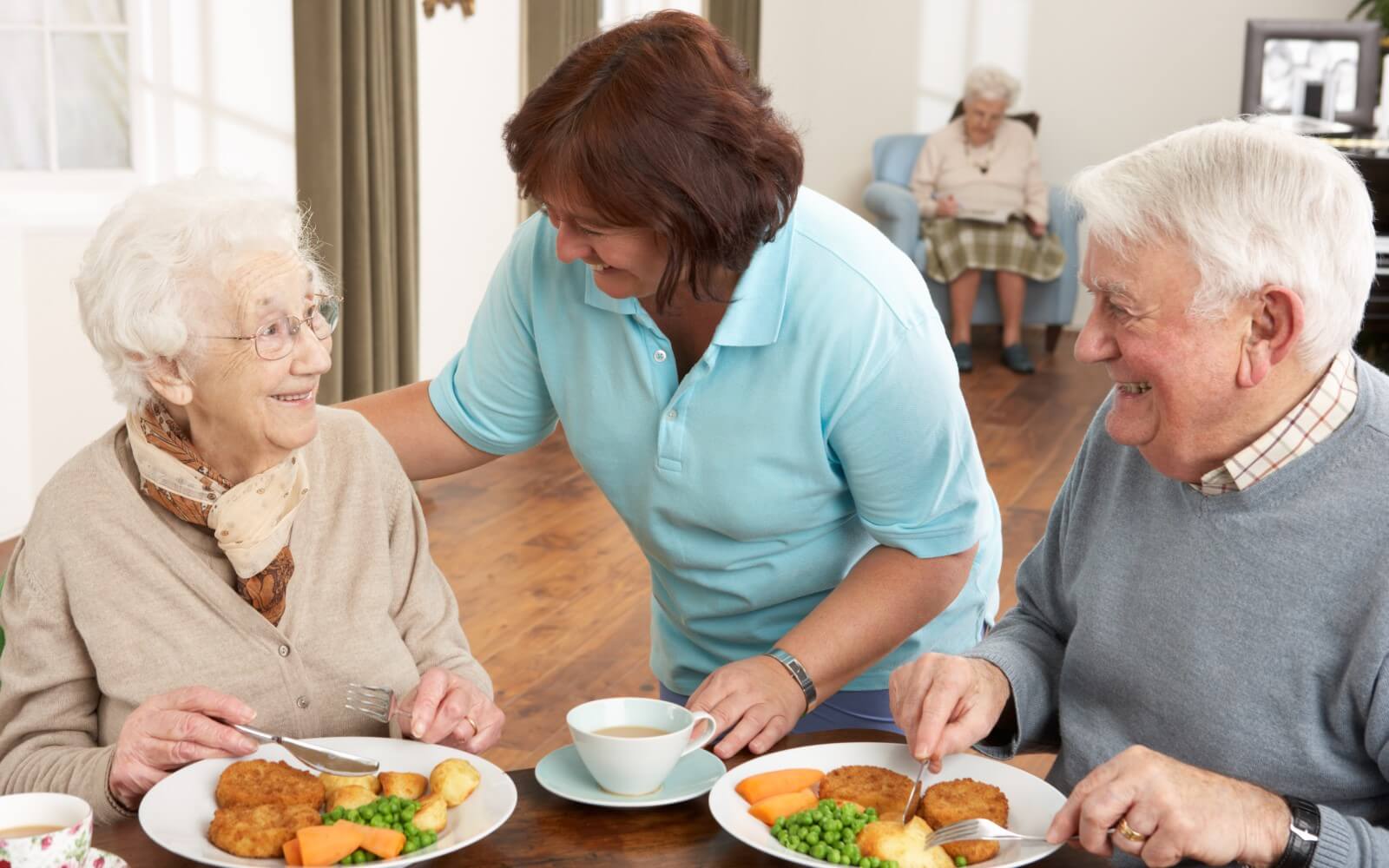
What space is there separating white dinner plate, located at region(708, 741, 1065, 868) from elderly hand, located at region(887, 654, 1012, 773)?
0.02m

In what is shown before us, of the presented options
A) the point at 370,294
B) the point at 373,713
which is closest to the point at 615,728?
the point at 373,713

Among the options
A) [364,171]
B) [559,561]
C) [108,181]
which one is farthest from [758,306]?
[108,181]

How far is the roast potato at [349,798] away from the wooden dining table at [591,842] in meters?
0.10

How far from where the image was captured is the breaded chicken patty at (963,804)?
1223 millimetres

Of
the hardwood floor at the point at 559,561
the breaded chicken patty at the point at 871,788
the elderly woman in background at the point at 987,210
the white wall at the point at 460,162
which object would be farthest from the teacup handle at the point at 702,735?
the elderly woman in background at the point at 987,210

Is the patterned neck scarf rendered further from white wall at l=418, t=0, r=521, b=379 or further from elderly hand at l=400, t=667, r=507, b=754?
white wall at l=418, t=0, r=521, b=379

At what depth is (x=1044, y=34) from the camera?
28.5 ft

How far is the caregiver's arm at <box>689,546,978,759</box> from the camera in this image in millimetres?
1475

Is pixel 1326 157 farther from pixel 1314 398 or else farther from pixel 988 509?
pixel 988 509

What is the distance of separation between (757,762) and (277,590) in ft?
1.80

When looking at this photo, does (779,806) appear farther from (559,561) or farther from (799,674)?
(559,561)

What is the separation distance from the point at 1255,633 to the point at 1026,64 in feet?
26.1

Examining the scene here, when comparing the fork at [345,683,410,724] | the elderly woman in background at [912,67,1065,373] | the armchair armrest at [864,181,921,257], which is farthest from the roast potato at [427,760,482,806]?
the armchair armrest at [864,181,921,257]

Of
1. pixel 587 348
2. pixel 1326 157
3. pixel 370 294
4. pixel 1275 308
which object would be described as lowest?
pixel 370 294
